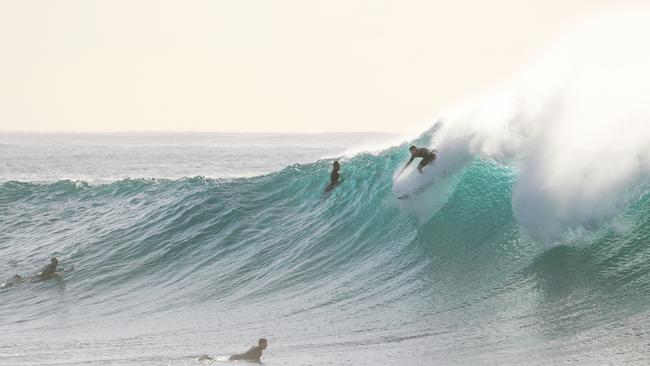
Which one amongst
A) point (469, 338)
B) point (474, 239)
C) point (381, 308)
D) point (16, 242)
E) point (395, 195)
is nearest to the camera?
point (469, 338)

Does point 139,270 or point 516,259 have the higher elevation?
point 516,259

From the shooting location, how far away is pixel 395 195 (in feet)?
64.9

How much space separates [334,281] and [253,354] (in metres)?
4.67

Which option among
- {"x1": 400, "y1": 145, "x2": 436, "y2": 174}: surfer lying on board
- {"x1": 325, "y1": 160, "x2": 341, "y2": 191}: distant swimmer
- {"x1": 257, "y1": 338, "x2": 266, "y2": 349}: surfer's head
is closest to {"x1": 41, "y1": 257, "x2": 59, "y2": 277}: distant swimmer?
{"x1": 325, "y1": 160, "x2": 341, "y2": 191}: distant swimmer

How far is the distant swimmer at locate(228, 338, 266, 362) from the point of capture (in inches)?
460

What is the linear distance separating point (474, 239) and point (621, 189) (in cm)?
292

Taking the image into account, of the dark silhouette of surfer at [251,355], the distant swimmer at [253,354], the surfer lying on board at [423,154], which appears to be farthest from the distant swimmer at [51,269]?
the distant swimmer at [253,354]

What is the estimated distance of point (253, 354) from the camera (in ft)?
38.6

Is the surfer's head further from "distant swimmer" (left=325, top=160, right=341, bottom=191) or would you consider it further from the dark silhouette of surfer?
"distant swimmer" (left=325, top=160, right=341, bottom=191)

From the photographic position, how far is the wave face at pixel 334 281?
38.6 ft

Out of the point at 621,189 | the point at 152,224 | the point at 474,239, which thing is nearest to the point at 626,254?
the point at 621,189

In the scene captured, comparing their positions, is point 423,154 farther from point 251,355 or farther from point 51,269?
point 51,269

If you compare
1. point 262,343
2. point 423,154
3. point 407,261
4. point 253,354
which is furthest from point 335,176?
point 253,354

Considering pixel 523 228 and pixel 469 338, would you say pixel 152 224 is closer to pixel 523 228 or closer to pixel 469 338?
pixel 523 228
